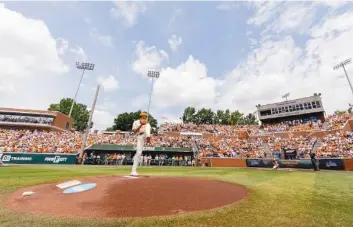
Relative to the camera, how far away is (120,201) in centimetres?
448

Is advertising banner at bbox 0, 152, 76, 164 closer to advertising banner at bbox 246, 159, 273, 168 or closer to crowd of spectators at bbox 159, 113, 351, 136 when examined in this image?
crowd of spectators at bbox 159, 113, 351, 136

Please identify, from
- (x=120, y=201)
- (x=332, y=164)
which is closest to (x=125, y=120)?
(x=332, y=164)

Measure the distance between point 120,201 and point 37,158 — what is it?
3096cm

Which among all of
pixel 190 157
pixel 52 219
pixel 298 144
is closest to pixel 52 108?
pixel 190 157

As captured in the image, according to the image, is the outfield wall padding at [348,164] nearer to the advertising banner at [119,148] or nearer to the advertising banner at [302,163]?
the advertising banner at [302,163]

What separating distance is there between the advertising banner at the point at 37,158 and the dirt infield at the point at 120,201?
26738 mm

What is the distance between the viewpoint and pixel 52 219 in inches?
130

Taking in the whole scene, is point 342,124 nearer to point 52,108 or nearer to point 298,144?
point 298,144

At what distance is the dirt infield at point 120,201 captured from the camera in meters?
3.81

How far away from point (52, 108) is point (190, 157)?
65.3 metres

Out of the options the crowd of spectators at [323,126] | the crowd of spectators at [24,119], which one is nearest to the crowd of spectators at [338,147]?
the crowd of spectators at [323,126]

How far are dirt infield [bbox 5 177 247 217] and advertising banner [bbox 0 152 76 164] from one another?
87.7 ft

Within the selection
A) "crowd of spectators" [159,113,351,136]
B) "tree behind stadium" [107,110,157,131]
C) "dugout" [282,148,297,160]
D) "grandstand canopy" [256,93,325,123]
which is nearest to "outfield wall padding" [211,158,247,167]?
"dugout" [282,148,297,160]

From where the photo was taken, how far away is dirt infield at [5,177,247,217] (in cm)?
381
